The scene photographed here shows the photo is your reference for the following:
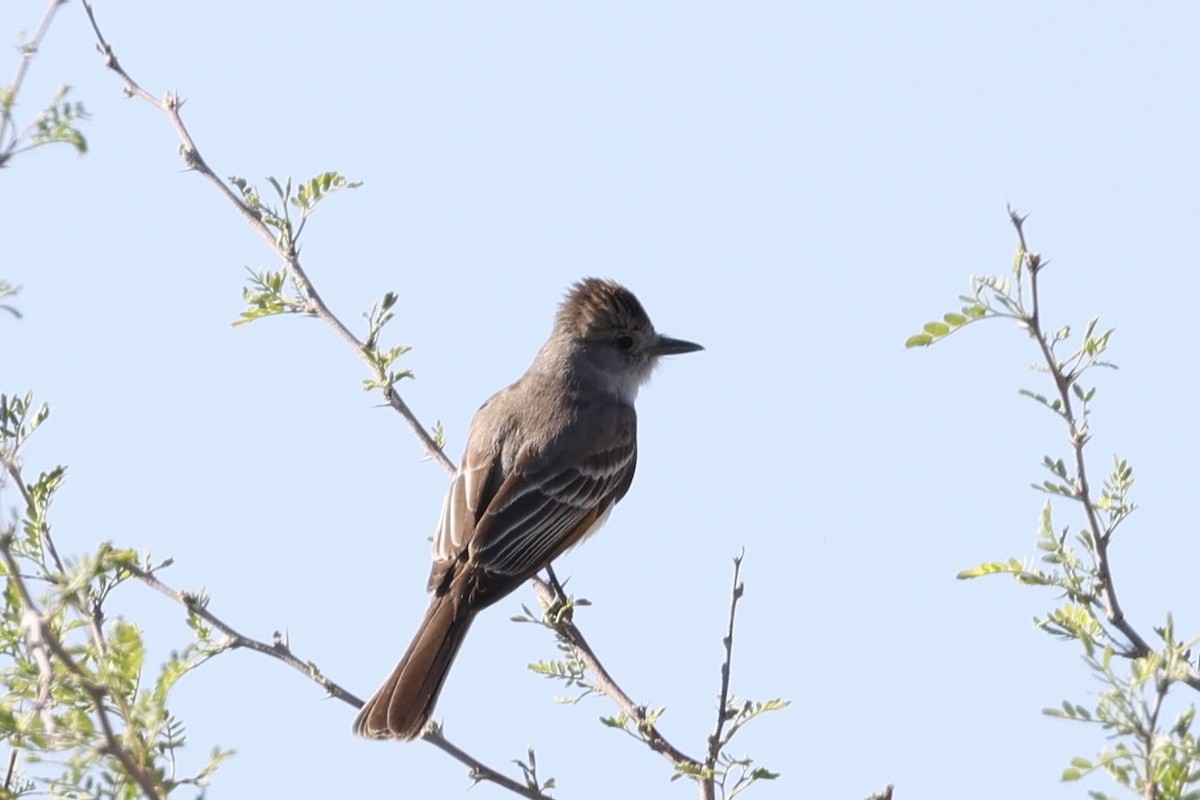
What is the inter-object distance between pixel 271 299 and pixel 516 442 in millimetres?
1803

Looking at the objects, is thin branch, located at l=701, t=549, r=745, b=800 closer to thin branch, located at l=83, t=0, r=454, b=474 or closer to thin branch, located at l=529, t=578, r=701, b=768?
thin branch, located at l=529, t=578, r=701, b=768

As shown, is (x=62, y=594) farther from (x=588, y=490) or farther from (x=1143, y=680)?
(x=588, y=490)

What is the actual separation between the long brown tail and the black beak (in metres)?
2.46

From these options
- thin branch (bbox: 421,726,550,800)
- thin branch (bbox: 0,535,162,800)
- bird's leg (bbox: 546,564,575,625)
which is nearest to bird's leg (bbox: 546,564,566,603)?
bird's leg (bbox: 546,564,575,625)

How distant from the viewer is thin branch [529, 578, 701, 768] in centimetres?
495

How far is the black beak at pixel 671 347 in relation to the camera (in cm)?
909

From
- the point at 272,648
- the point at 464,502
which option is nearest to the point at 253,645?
the point at 272,648

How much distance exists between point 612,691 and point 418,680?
4.17ft

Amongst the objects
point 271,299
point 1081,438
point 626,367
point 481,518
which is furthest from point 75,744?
point 626,367

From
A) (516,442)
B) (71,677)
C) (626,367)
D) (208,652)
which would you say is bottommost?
(71,677)

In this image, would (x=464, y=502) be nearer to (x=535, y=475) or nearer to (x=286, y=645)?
(x=535, y=475)

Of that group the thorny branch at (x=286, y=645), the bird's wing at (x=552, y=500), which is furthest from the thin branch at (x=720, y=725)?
the bird's wing at (x=552, y=500)

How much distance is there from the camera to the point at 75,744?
2949 mm

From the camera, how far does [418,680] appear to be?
6.61 meters
